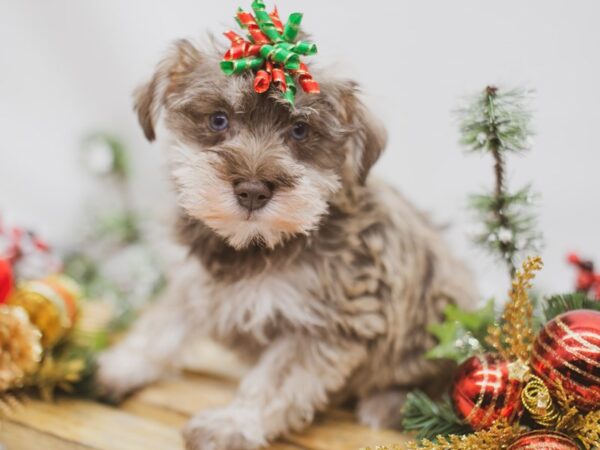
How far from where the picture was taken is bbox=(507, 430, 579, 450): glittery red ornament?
161 centimetres

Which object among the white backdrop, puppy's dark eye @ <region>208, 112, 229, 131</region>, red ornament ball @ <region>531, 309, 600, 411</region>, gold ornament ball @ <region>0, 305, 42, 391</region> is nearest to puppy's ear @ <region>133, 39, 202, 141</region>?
puppy's dark eye @ <region>208, 112, 229, 131</region>

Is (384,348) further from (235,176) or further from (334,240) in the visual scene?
(235,176)

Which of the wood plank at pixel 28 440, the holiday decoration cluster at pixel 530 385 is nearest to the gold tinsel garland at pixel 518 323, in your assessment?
the holiday decoration cluster at pixel 530 385

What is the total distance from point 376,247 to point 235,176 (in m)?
0.58

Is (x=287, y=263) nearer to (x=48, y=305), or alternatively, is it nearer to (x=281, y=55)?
(x=281, y=55)

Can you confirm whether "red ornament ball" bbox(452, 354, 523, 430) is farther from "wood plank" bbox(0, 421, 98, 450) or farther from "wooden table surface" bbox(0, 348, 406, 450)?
"wood plank" bbox(0, 421, 98, 450)

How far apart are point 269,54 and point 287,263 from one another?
26.0 inches

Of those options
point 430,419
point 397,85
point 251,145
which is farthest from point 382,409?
point 397,85

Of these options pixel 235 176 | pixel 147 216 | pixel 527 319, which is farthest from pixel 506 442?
pixel 147 216

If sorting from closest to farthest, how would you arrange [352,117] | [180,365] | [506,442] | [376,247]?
[506,442]
[352,117]
[376,247]
[180,365]

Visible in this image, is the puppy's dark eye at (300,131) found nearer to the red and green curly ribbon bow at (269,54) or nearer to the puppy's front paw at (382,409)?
the red and green curly ribbon bow at (269,54)

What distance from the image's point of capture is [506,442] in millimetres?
1733

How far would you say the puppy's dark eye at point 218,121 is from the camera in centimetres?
190

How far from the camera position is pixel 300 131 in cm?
191
